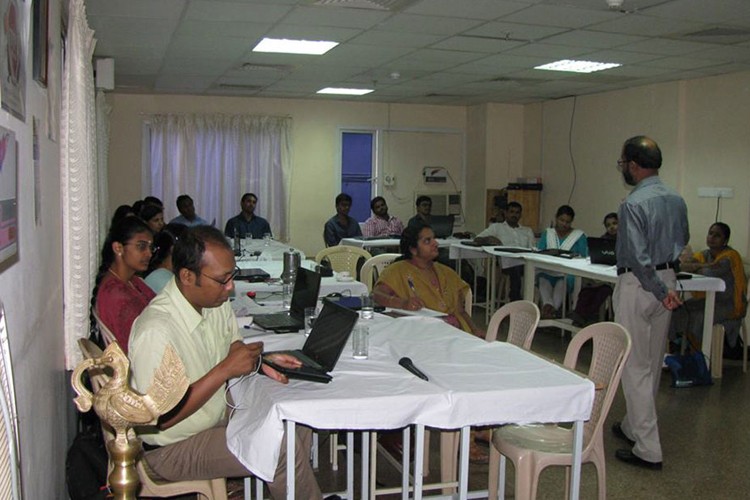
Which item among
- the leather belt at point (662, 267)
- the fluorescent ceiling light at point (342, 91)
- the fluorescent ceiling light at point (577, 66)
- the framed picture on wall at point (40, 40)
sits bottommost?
the leather belt at point (662, 267)

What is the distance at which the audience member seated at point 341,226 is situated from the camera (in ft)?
28.7

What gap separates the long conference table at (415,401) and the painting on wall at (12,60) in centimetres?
106

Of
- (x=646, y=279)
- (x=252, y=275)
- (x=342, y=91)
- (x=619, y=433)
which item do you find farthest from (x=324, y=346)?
(x=342, y=91)

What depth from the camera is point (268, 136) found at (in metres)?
9.55

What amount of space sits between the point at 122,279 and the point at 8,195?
6.10 ft

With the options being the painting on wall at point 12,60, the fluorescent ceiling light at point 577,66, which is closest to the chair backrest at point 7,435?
the painting on wall at point 12,60

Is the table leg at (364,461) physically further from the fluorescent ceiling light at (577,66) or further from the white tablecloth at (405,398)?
the fluorescent ceiling light at (577,66)

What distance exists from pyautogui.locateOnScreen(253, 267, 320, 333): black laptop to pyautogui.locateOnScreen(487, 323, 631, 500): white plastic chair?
1029mm

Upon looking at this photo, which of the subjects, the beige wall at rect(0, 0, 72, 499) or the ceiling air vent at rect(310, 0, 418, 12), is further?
the ceiling air vent at rect(310, 0, 418, 12)

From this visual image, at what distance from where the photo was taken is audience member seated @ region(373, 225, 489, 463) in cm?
390

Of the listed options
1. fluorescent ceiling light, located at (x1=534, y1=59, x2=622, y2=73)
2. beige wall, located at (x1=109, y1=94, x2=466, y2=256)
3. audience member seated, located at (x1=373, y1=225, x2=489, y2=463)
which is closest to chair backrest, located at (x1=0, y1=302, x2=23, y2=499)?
audience member seated, located at (x1=373, y1=225, x2=489, y2=463)

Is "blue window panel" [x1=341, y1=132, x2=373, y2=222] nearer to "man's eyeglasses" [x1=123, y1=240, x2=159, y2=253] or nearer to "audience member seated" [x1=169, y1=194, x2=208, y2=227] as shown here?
"audience member seated" [x1=169, y1=194, x2=208, y2=227]

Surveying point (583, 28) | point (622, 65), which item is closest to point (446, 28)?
point (583, 28)

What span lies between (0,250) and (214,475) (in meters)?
1.26
